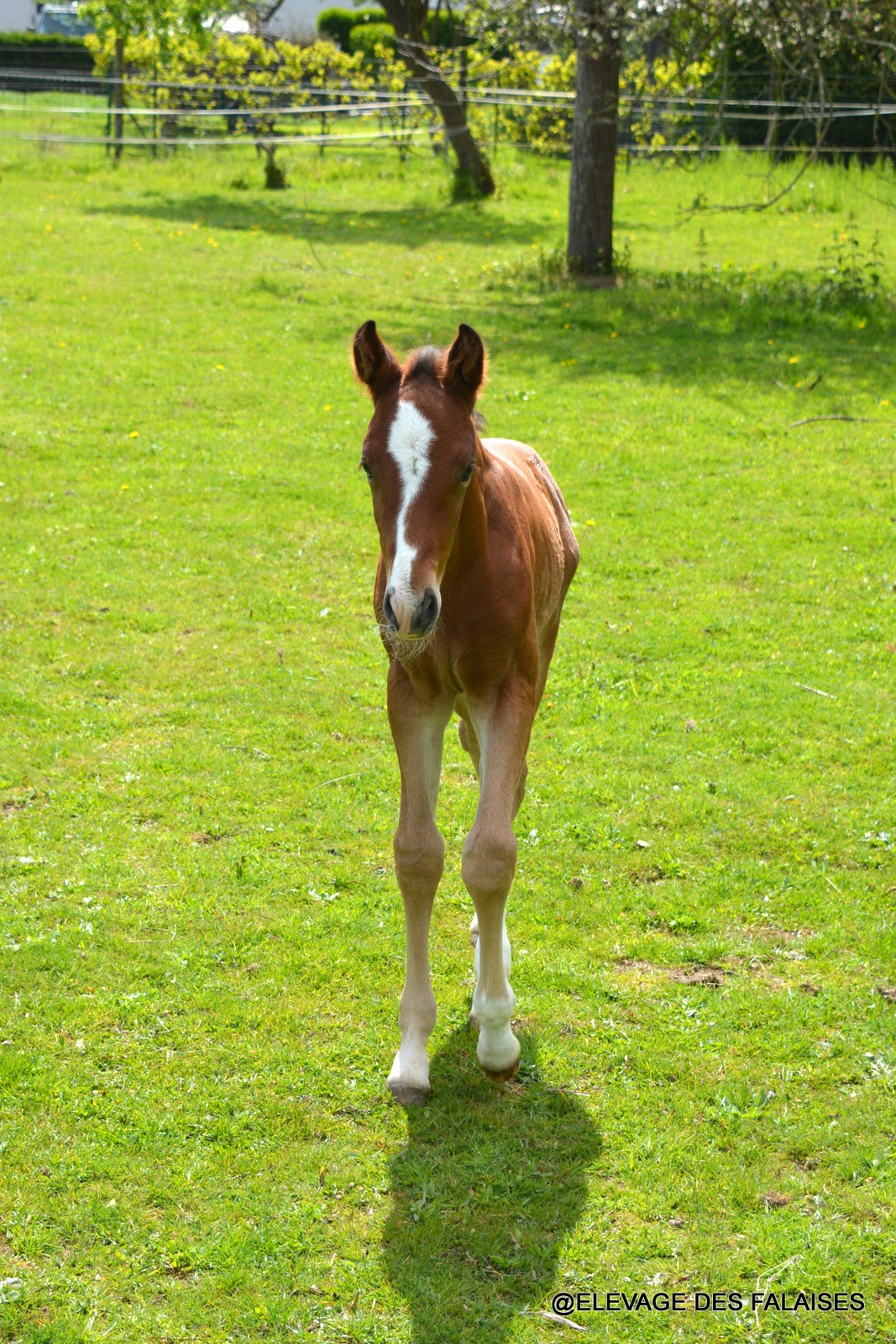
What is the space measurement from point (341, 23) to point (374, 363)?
4671cm

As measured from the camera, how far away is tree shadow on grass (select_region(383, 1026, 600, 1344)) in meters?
3.41

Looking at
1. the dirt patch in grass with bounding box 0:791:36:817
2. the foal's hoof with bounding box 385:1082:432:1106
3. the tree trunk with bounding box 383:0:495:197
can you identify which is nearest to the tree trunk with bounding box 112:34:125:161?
the tree trunk with bounding box 383:0:495:197

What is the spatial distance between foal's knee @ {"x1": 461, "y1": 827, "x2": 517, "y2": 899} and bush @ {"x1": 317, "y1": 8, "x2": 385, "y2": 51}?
45841 millimetres

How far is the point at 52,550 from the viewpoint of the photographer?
8.86 metres

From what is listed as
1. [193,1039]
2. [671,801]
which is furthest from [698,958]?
[193,1039]

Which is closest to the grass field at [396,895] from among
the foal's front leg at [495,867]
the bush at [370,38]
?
the foal's front leg at [495,867]

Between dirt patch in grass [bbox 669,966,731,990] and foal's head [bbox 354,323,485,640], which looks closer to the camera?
foal's head [bbox 354,323,485,640]

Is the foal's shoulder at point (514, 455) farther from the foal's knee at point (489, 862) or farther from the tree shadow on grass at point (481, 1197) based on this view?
the tree shadow on grass at point (481, 1197)

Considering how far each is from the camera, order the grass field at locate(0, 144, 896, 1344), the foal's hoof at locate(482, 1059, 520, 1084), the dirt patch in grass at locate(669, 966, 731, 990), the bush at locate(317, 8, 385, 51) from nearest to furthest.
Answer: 1. the grass field at locate(0, 144, 896, 1344)
2. the foal's hoof at locate(482, 1059, 520, 1084)
3. the dirt patch in grass at locate(669, 966, 731, 990)
4. the bush at locate(317, 8, 385, 51)

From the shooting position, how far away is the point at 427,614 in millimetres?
3279

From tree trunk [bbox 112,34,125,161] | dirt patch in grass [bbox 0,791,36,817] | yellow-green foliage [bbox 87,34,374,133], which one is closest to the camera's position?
dirt patch in grass [bbox 0,791,36,817]

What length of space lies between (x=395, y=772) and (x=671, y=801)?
1366mm

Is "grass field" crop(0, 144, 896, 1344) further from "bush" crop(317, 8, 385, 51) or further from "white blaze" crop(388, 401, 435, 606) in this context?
"bush" crop(317, 8, 385, 51)

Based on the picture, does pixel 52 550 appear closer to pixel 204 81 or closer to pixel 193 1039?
pixel 193 1039
